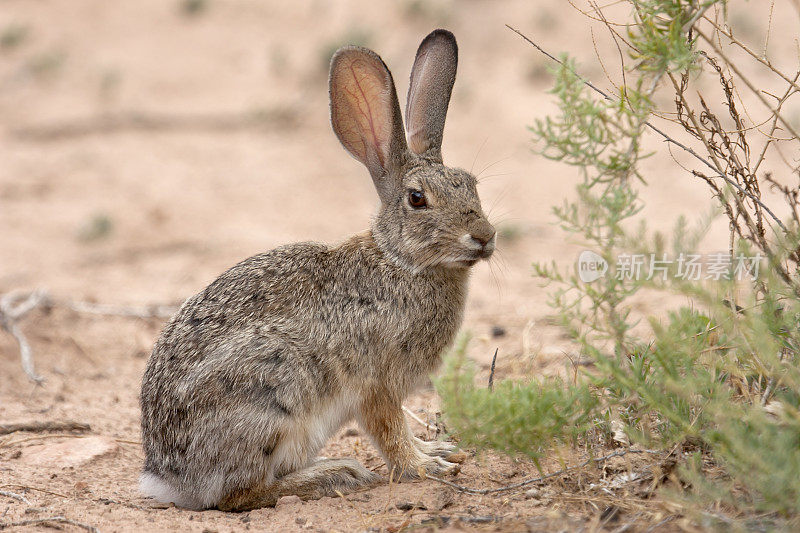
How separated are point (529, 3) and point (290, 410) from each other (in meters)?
13.2

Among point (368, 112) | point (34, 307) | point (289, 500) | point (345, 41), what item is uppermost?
point (345, 41)

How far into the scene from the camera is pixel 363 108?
454cm

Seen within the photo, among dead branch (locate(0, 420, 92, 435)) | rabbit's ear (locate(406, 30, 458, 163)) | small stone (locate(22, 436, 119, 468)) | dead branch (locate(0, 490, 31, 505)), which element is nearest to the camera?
dead branch (locate(0, 490, 31, 505))

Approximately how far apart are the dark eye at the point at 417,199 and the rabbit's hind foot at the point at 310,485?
141 centimetres

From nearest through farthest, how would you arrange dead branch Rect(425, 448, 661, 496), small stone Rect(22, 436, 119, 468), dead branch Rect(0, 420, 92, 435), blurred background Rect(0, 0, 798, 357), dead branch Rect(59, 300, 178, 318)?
1. dead branch Rect(425, 448, 661, 496)
2. small stone Rect(22, 436, 119, 468)
3. dead branch Rect(0, 420, 92, 435)
4. dead branch Rect(59, 300, 178, 318)
5. blurred background Rect(0, 0, 798, 357)

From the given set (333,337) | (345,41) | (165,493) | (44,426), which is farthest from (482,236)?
(345,41)

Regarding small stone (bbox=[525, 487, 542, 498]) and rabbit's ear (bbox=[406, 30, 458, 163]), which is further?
rabbit's ear (bbox=[406, 30, 458, 163])

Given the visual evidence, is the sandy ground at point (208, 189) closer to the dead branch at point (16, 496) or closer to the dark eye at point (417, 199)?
the dead branch at point (16, 496)

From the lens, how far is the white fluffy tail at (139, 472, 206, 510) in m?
4.06

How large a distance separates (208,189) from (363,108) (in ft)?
20.1

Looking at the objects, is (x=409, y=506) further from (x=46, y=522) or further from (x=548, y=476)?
(x=46, y=522)

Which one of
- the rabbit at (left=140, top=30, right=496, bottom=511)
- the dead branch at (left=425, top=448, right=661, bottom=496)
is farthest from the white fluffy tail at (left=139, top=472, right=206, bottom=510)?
the dead branch at (left=425, top=448, right=661, bottom=496)

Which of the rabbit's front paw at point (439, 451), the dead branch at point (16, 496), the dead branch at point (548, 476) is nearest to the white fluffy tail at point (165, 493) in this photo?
the dead branch at point (16, 496)

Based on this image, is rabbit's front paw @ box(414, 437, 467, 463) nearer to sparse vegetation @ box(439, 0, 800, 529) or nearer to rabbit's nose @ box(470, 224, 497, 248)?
sparse vegetation @ box(439, 0, 800, 529)
